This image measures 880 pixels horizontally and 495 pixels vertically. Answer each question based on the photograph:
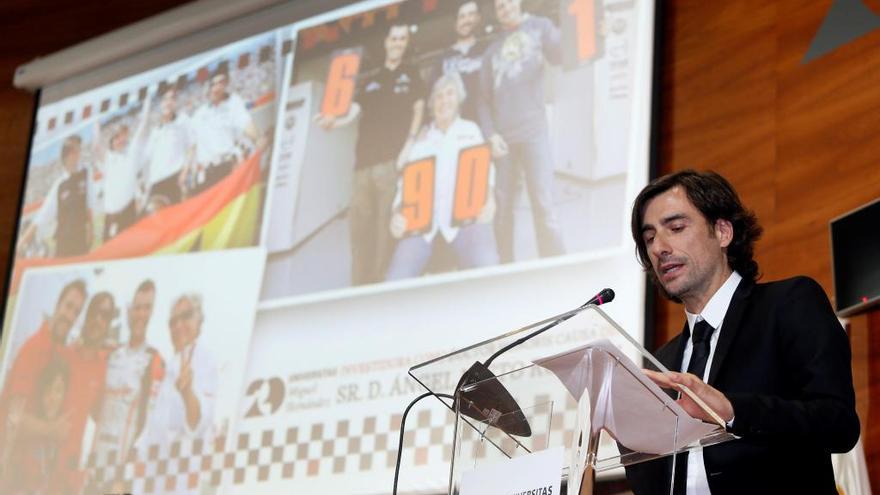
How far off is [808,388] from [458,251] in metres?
1.98

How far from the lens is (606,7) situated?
3.83 m

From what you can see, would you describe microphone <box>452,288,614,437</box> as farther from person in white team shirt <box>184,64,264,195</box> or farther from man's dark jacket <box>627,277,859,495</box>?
person in white team shirt <box>184,64,264,195</box>

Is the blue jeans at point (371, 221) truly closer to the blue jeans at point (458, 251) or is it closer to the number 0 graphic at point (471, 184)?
the blue jeans at point (458, 251)

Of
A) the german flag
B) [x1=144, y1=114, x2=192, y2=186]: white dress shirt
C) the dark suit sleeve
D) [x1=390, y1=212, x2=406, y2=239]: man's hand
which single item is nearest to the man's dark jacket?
the dark suit sleeve

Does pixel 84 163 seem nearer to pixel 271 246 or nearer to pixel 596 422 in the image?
pixel 271 246

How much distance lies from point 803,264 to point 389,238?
1.34 metres

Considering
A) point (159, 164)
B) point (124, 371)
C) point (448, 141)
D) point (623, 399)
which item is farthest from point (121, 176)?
point (623, 399)

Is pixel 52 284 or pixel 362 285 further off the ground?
pixel 52 284

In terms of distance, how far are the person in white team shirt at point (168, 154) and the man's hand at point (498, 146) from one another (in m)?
1.40

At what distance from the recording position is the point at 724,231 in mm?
2258

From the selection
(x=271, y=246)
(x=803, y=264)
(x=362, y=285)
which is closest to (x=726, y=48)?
(x=803, y=264)

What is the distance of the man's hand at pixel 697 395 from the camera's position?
5.60 ft

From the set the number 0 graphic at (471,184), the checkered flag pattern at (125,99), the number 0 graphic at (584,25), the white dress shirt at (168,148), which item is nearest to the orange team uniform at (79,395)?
the white dress shirt at (168,148)

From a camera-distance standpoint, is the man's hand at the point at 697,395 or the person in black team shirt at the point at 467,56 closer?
the man's hand at the point at 697,395
